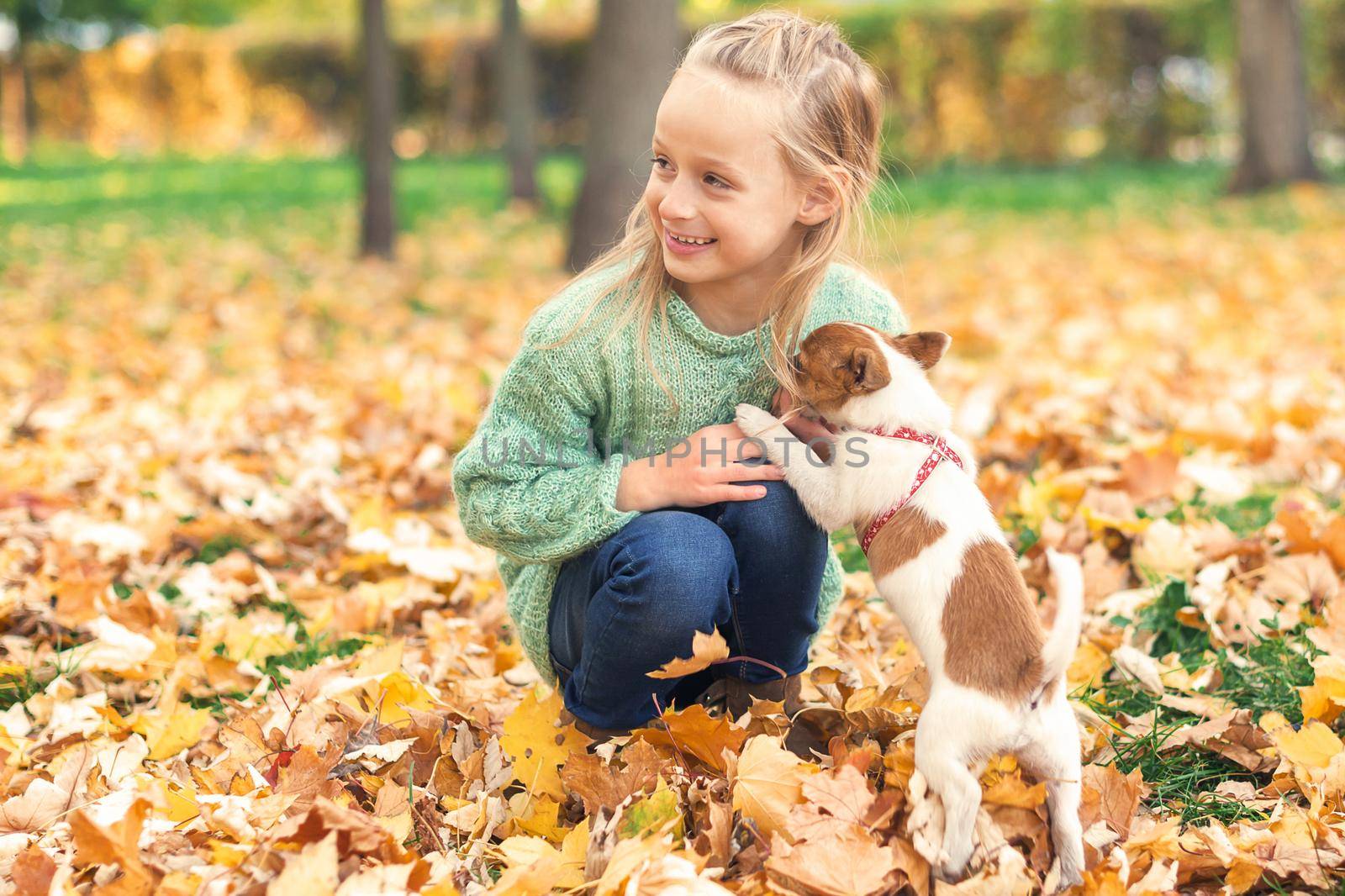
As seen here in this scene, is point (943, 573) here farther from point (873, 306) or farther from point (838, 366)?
point (873, 306)

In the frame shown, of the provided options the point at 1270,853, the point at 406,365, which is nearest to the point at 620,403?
the point at 1270,853

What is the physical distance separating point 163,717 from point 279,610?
0.64m

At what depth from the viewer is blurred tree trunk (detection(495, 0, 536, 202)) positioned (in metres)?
11.6

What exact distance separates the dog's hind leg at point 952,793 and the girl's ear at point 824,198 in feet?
2.98

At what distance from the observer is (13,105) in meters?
25.8

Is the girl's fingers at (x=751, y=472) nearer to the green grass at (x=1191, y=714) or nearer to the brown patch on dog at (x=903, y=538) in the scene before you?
the brown patch on dog at (x=903, y=538)

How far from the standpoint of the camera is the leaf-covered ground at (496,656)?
1.70m

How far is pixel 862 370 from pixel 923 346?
15 cm

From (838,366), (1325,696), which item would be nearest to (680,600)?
(838,366)

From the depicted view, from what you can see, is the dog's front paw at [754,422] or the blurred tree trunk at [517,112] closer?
the dog's front paw at [754,422]

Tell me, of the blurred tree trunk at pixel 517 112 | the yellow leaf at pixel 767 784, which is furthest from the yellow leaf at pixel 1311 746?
the blurred tree trunk at pixel 517 112

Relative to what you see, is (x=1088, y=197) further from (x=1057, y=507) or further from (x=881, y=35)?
(x=1057, y=507)

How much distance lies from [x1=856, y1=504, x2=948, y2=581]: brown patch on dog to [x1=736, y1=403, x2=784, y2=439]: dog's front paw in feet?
0.96

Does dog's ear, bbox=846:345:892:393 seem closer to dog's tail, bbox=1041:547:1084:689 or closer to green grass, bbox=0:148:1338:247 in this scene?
dog's tail, bbox=1041:547:1084:689
